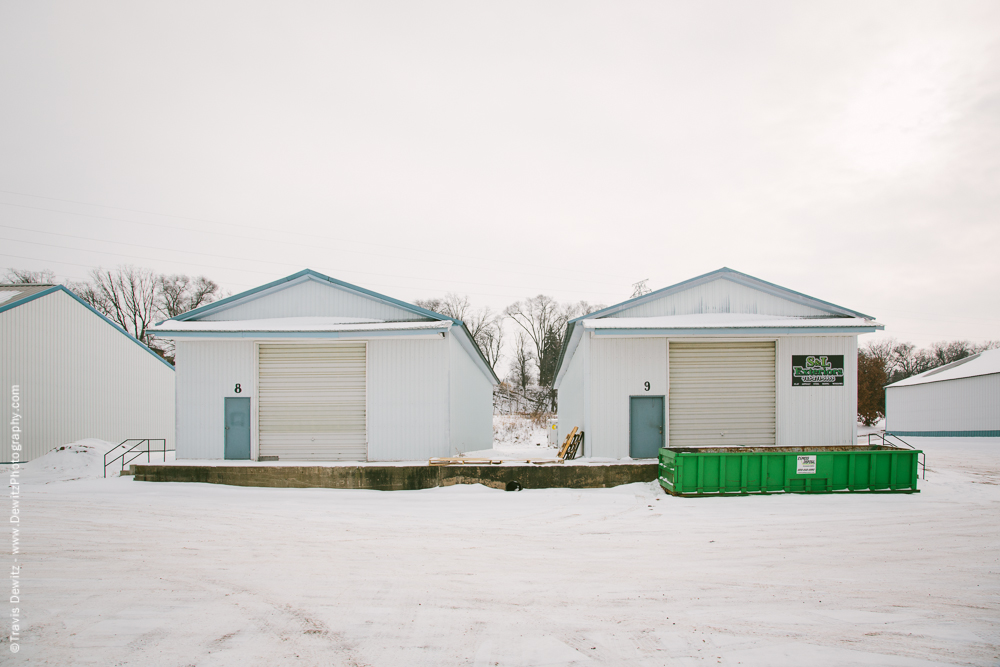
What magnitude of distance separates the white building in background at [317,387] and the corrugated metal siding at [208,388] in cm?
3

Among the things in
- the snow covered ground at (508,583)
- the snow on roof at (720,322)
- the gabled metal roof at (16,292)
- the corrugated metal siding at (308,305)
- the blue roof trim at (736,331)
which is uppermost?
the gabled metal roof at (16,292)

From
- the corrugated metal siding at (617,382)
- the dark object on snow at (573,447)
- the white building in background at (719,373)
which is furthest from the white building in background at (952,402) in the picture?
the dark object on snow at (573,447)

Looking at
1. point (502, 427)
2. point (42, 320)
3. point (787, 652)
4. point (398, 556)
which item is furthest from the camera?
point (502, 427)

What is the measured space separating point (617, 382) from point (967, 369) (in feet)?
111

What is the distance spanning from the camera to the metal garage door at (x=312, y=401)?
1403 centimetres

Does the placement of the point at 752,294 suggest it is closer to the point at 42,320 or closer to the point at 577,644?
the point at 577,644

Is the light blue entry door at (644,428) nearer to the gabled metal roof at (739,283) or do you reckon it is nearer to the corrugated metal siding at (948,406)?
the gabled metal roof at (739,283)

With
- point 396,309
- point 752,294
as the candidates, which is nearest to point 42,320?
point 396,309

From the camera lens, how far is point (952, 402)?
1307 inches

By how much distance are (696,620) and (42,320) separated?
22416 mm

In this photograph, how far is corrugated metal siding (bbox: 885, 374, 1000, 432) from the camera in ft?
100

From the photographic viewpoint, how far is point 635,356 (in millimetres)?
13750

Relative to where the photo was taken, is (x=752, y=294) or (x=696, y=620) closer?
(x=696, y=620)

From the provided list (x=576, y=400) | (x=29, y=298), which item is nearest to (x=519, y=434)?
(x=576, y=400)
